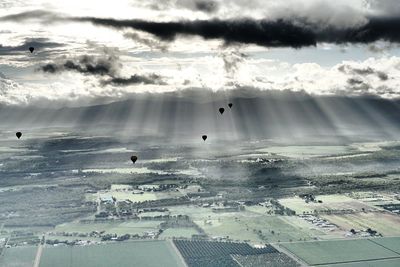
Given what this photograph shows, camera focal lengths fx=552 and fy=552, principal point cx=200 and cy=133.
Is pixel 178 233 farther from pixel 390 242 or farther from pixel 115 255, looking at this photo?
pixel 390 242

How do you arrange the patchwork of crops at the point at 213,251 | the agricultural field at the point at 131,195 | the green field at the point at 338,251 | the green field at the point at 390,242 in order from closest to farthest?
the patchwork of crops at the point at 213,251 < the green field at the point at 338,251 < the green field at the point at 390,242 < the agricultural field at the point at 131,195

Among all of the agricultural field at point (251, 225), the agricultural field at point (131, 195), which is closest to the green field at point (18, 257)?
the agricultural field at point (251, 225)

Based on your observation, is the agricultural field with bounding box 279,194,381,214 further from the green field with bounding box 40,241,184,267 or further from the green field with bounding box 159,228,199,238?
the green field with bounding box 40,241,184,267

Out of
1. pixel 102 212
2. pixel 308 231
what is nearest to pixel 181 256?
pixel 308 231

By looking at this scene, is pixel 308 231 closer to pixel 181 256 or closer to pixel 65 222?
pixel 181 256

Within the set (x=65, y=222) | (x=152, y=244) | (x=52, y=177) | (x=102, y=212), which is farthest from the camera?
(x=52, y=177)

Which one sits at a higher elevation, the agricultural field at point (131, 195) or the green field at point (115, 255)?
the agricultural field at point (131, 195)

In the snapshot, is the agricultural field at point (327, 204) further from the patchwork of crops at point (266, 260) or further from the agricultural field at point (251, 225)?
the patchwork of crops at point (266, 260)
